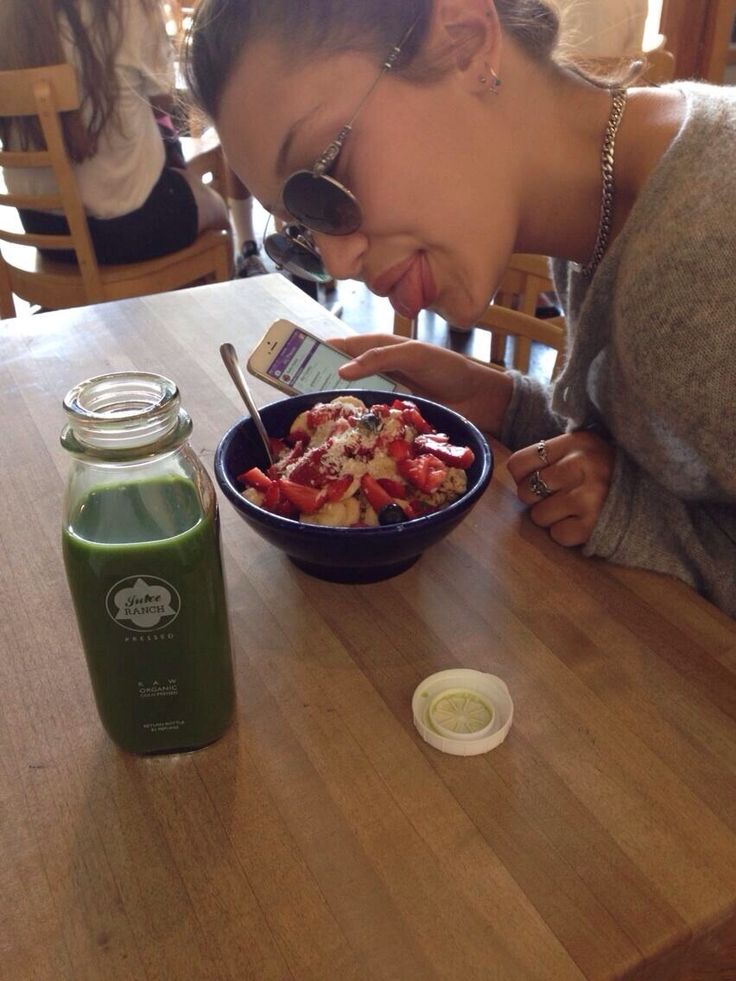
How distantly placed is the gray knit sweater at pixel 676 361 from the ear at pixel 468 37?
0.21m

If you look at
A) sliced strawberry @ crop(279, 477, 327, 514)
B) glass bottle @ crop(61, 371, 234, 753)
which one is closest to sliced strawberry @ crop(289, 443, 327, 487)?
sliced strawberry @ crop(279, 477, 327, 514)

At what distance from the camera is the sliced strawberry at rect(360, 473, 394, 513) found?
71 cm

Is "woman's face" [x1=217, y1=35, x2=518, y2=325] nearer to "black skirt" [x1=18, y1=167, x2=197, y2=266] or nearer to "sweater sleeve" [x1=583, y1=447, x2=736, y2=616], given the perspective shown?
"sweater sleeve" [x1=583, y1=447, x2=736, y2=616]

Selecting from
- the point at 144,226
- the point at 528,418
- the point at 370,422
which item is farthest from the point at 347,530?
the point at 144,226

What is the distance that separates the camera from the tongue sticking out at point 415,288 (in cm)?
90

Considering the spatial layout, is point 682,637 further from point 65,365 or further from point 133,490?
point 65,365

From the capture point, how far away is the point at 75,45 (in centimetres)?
201

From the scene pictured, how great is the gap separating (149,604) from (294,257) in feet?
1.96

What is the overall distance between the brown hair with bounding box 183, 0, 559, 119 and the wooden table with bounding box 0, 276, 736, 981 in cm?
47

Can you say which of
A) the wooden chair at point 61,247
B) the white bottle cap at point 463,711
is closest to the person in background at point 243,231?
the wooden chair at point 61,247

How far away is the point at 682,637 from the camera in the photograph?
69cm

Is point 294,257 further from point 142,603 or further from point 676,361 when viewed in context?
point 142,603

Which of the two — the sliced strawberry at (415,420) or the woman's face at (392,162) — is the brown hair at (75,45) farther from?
the sliced strawberry at (415,420)

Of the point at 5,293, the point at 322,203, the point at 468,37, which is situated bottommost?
the point at 5,293
